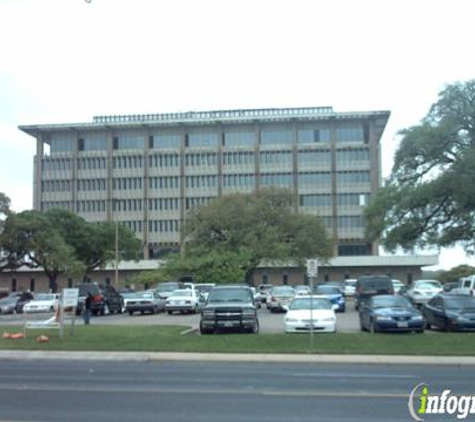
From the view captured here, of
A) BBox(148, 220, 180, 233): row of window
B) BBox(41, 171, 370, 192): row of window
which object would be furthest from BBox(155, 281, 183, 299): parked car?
BBox(148, 220, 180, 233): row of window

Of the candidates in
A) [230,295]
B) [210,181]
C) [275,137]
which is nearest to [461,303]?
[230,295]

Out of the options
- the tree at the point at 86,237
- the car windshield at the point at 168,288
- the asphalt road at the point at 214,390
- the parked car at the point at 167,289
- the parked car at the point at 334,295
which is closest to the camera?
the asphalt road at the point at 214,390

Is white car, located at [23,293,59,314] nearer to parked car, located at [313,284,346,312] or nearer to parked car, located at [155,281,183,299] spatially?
parked car, located at [155,281,183,299]

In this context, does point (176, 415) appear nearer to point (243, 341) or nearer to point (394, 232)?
point (243, 341)

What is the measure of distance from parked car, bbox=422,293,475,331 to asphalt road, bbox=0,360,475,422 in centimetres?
765

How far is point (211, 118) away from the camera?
109125 mm

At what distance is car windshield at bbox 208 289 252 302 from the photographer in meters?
25.6

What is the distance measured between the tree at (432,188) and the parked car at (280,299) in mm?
9863

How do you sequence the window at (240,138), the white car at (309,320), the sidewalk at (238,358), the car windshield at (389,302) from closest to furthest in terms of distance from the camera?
1. the sidewalk at (238,358)
2. the white car at (309,320)
3. the car windshield at (389,302)
4. the window at (240,138)

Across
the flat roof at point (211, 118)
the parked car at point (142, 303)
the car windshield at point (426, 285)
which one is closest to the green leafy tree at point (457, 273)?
the flat roof at point (211, 118)

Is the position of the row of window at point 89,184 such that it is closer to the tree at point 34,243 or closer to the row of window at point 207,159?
the row of window at point 207,159

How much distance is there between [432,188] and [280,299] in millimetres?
12365

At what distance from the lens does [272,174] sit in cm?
10800

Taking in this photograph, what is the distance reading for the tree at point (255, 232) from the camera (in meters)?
66.4
